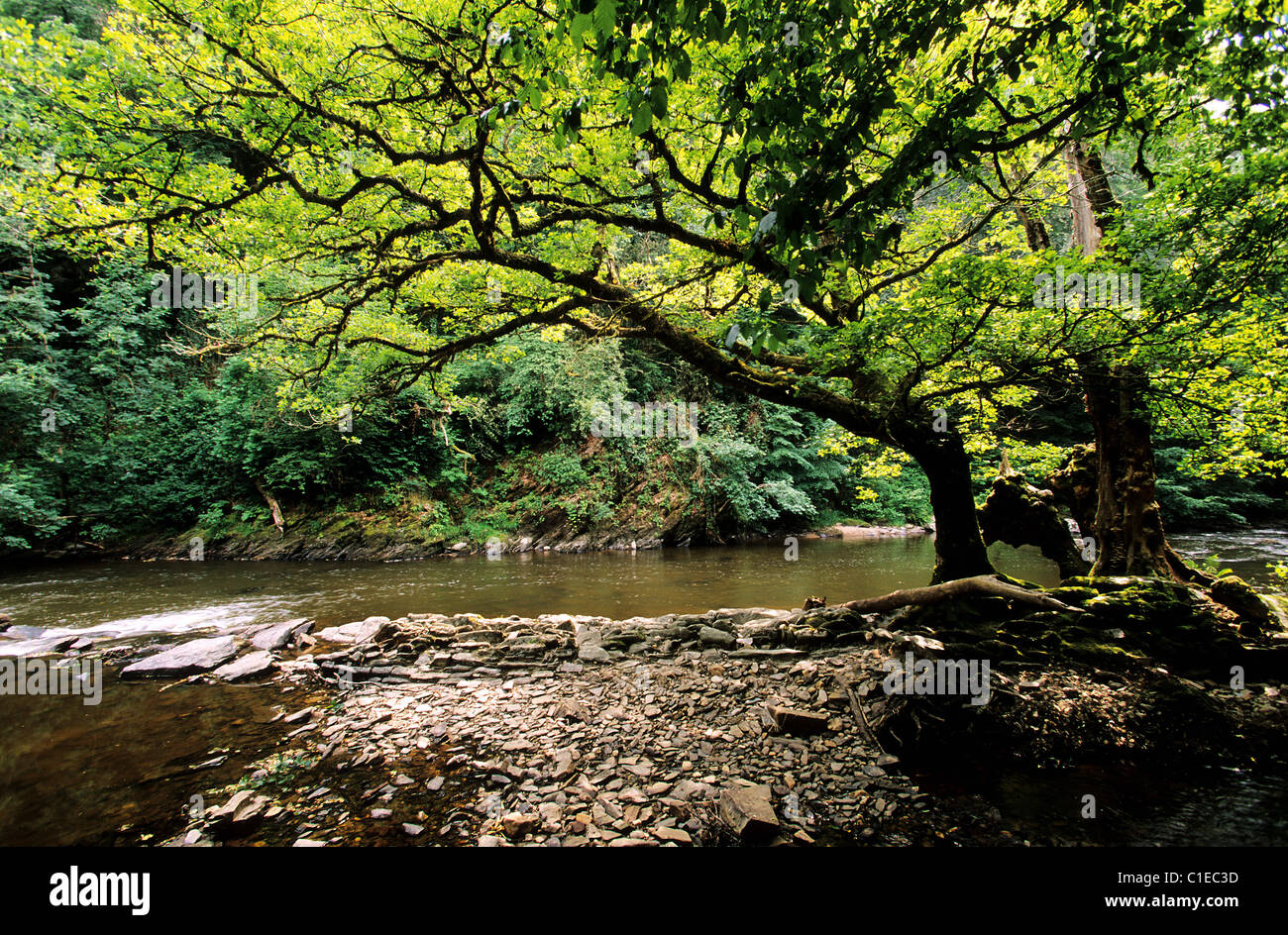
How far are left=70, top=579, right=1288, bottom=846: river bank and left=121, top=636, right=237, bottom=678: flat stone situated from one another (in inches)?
10.6

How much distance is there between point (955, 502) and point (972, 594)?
1185mm

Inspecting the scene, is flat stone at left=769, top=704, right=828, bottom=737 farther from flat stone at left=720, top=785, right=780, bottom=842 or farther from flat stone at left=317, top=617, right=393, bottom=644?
flat stone at left=317, top=617, right=393, bottom=644

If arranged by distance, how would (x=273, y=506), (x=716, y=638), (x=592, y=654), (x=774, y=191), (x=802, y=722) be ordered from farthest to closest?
(x=273, y=506), (x=716, y=638), (x=592, y=654), (x=802, y=722), (x=774, y=191)

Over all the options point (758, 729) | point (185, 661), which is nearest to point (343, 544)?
point (185, 661)

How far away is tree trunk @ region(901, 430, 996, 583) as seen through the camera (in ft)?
18.8

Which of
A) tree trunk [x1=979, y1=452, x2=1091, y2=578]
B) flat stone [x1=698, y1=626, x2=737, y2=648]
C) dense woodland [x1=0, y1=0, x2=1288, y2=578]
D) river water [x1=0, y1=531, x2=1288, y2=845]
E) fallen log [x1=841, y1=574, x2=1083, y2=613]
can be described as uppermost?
dense woodland [x1=0, y1=0, x2=1288, y2=578]

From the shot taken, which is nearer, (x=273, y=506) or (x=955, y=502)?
(x=955, y=502)

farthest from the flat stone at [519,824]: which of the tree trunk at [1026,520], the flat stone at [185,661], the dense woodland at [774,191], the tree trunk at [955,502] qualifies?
the tree trunk at [1026,520]

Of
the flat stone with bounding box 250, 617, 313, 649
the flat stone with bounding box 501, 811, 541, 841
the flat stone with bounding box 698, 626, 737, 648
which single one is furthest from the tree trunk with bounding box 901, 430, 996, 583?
the flat stone with bounding box 250, 617, 313, 649

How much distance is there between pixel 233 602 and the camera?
9445mm

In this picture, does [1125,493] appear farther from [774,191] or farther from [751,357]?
[774,191]

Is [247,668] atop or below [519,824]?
below

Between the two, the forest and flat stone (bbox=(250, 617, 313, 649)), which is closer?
the forest

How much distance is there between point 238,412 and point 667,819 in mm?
19933
